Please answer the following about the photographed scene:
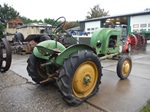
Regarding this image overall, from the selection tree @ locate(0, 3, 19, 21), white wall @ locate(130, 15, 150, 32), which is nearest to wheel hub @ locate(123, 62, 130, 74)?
white wall @ locate(130, 15, 150, 32)

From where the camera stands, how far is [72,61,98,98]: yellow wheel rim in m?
2.54

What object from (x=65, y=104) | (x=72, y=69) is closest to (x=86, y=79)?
(x=72, y=69)

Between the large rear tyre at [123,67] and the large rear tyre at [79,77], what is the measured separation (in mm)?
1080

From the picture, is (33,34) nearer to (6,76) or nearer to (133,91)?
(6,76)

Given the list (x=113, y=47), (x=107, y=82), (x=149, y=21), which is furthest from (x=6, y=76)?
(x=149, y=21)

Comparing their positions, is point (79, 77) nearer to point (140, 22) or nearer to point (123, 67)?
point (123, 67)

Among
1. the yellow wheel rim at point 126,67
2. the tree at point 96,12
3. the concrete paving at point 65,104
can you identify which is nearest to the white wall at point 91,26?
the tree at point 96,12

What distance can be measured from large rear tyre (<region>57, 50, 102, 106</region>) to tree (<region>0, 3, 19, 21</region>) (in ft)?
63.9

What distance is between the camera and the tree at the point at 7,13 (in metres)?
19.4

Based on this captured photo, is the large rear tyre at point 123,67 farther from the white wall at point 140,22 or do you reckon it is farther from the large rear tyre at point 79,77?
the white wall at point 140,22

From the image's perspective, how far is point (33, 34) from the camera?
10.2 metres

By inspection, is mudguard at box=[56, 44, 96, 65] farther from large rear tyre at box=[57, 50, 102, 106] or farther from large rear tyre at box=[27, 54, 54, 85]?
large rear tyre at box=[27, 54, 54, 85]

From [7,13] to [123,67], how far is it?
774 inches

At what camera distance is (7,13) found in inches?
786
